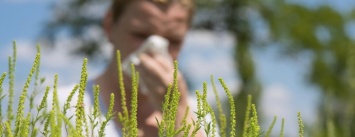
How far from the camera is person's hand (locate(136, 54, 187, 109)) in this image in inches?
88.7

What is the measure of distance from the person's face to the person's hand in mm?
144

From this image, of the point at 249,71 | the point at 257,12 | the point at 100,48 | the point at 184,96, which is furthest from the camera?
the point at 249,71

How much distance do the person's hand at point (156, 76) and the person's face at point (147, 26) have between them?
14 centimetres

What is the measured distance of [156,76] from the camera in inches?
91.8

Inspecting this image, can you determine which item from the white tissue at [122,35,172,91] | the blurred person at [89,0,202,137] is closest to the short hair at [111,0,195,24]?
the blurred person at [89,0,202,137]

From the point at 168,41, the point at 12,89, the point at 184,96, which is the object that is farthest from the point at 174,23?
the point at 12,89

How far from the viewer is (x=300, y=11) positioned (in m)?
27.3

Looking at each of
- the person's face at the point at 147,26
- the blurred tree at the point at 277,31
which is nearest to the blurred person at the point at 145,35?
the person's face at the point at 147,26

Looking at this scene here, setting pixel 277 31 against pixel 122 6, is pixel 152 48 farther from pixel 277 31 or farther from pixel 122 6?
pixel 277 31

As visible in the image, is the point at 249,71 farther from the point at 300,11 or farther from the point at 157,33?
the point at 157,33

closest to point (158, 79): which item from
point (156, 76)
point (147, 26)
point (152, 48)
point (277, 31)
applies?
point (156, 76)

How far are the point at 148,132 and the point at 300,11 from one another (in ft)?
83.1

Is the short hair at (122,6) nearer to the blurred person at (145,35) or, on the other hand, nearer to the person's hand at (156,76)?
the blurred person at (145,35)

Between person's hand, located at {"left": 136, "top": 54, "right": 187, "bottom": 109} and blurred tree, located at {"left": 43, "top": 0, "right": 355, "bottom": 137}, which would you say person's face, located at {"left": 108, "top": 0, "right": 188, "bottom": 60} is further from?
blurred tree, located at {"left": 43, "top": 0, "right": 355, "bottom": 137}
